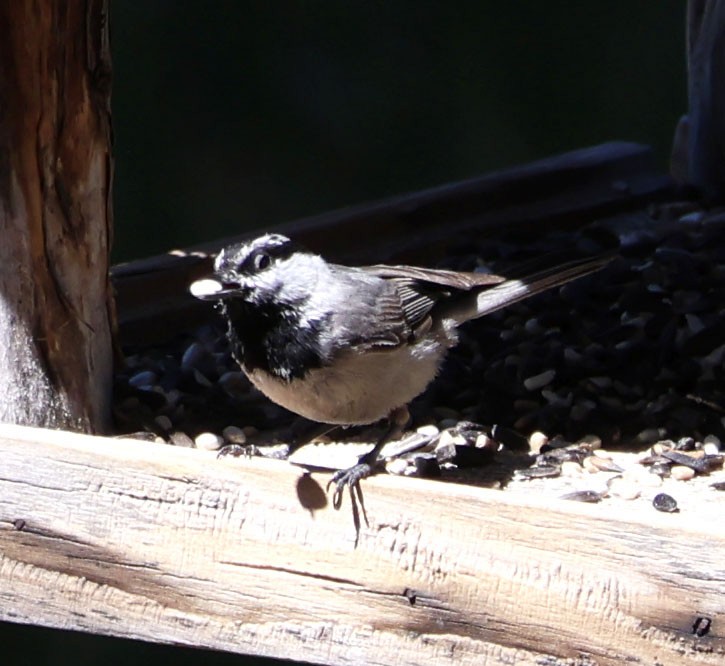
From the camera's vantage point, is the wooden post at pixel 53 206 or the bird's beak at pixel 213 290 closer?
the bird's beak at pixel 213 290

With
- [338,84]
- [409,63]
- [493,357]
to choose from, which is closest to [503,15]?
[409,63]

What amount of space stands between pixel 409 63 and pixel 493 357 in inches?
93.9

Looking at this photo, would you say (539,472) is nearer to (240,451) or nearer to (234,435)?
(240,451)

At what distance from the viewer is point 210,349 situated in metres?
4.06

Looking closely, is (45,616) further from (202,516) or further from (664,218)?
(664,218)

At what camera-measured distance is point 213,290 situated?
2.79 metres

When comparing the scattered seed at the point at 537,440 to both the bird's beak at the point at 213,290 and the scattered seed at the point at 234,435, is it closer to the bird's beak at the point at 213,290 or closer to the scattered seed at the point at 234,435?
the scattered seed at the point at 234,435

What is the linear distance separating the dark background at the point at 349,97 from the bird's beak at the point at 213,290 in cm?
281

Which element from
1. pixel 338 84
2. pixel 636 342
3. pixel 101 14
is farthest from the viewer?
pixel 338 84

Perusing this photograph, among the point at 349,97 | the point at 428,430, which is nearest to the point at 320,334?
the point at 428,430

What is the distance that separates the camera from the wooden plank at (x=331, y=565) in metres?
2.29

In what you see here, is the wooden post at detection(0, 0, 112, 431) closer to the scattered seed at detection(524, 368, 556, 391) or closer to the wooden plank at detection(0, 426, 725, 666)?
the wooden plank at detection(0, 426, 725, 666)

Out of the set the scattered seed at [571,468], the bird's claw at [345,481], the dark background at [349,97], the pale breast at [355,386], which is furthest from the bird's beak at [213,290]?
the dark background at [349,97]

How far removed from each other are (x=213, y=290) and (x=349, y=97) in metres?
3.12
